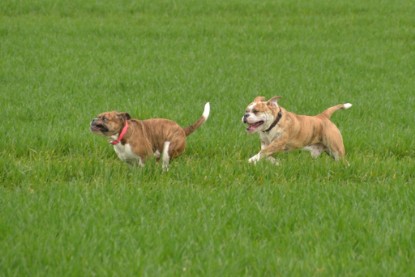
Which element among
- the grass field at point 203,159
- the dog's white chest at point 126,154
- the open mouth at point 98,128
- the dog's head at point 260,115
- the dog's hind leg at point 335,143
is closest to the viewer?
the grass field at point 203,159

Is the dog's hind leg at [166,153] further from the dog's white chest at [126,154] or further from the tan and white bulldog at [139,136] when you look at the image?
the dog's white chest at [126,154]

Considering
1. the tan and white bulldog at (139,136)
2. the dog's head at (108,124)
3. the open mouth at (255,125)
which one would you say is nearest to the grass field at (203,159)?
the tan and white bulldog at (139,136)

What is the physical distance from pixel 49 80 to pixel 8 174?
8287 millimetres

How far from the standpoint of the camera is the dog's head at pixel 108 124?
9.29m

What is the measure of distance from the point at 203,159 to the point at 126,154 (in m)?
1.18

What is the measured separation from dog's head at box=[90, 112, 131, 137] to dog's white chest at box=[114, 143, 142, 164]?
188mm

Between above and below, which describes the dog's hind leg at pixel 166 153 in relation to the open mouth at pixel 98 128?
below

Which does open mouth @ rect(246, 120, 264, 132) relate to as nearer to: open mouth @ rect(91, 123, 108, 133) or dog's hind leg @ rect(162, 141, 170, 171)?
dog's hind leg @ rect(162, 141, 170, 171)

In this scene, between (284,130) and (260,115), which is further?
(284,130)

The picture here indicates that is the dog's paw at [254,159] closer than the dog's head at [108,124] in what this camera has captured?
No

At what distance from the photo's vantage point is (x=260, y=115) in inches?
399

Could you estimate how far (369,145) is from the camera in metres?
11.2

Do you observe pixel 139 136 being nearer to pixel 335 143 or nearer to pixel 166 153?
pixel 166 153

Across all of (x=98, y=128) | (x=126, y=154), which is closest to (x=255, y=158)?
(x=126, y=154)
